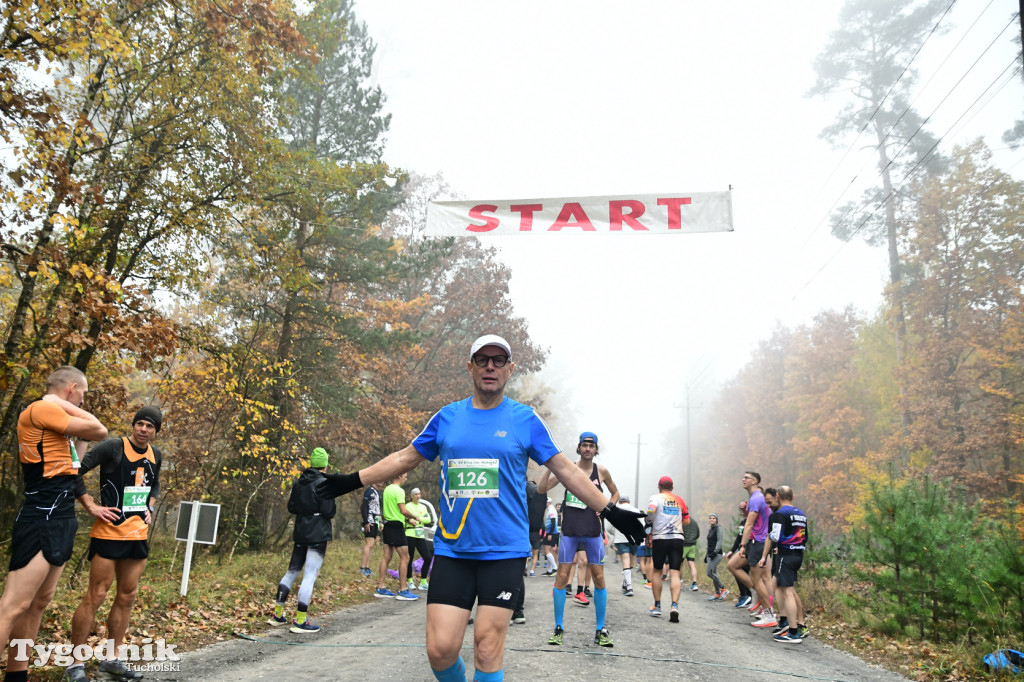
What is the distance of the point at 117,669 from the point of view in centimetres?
551

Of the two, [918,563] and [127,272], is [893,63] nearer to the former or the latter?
[918,563]

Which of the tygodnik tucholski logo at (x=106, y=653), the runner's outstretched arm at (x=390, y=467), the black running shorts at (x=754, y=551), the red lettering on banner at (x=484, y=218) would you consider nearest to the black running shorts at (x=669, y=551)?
the black running shorts at (x=754, y=551)

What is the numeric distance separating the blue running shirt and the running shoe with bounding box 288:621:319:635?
5.53 meters

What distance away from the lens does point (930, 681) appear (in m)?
7.37

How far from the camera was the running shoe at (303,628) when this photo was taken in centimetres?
846

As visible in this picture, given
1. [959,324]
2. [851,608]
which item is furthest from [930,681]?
[959,324]

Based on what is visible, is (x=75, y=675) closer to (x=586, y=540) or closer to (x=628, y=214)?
(x=586, y=540)

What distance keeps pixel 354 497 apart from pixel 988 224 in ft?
90.6

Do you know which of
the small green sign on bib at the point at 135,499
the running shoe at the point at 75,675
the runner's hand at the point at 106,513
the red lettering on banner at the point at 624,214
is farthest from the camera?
the red lettering on banner at the point at 624,214

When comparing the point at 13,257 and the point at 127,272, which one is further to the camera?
the point at 127,272

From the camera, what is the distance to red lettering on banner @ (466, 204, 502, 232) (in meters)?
10.3

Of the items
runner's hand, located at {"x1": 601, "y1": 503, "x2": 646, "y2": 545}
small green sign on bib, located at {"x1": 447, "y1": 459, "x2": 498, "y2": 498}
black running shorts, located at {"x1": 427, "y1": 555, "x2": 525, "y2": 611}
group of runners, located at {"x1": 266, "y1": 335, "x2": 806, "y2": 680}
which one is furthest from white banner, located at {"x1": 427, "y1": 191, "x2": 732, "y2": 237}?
black running shorts, located at {"x1": 427, "y1": 555, "x2": 525, "y2": 611}

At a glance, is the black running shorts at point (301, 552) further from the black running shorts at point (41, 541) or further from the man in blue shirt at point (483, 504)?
the man in blue shirt at point (483, 504)

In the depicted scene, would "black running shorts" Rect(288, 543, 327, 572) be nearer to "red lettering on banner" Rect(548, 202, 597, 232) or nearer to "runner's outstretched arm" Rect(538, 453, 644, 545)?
"red lettering on banner" Rect(548, 202, 597, 232)
